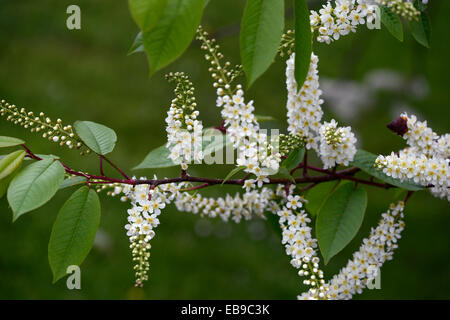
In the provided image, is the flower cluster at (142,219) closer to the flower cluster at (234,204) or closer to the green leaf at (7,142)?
the flower cluster at (234,204)

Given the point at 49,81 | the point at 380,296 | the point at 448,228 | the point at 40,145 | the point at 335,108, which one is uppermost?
the point at 49,81

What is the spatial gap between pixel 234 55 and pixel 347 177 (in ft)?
17.1

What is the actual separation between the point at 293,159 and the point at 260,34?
49 centimetres

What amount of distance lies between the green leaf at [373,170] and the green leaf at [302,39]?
1.34ft

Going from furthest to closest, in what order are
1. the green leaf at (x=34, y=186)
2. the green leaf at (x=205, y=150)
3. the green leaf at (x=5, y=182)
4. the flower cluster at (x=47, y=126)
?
the green leaf at (x=205, y=150)
the flower cluster at (x=47, y=126)
the green leaf at (x=5, y=182)
the green leaf at (x=34, y=186)

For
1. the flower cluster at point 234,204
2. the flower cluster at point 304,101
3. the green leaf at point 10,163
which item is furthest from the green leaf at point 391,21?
the green leaf at point 10,163

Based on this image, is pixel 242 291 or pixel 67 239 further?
pixel 242 291

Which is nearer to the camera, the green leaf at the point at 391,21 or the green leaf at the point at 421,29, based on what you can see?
the green leaf at the point at 391,21

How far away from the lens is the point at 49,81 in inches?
229

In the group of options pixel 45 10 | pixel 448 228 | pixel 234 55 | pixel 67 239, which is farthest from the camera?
pixel 45 10

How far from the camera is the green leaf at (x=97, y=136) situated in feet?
4.39

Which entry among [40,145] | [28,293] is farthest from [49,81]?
[28,293]

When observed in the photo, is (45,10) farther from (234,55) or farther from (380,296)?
(380,296)

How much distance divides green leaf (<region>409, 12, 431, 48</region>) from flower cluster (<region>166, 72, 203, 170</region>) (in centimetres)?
64
